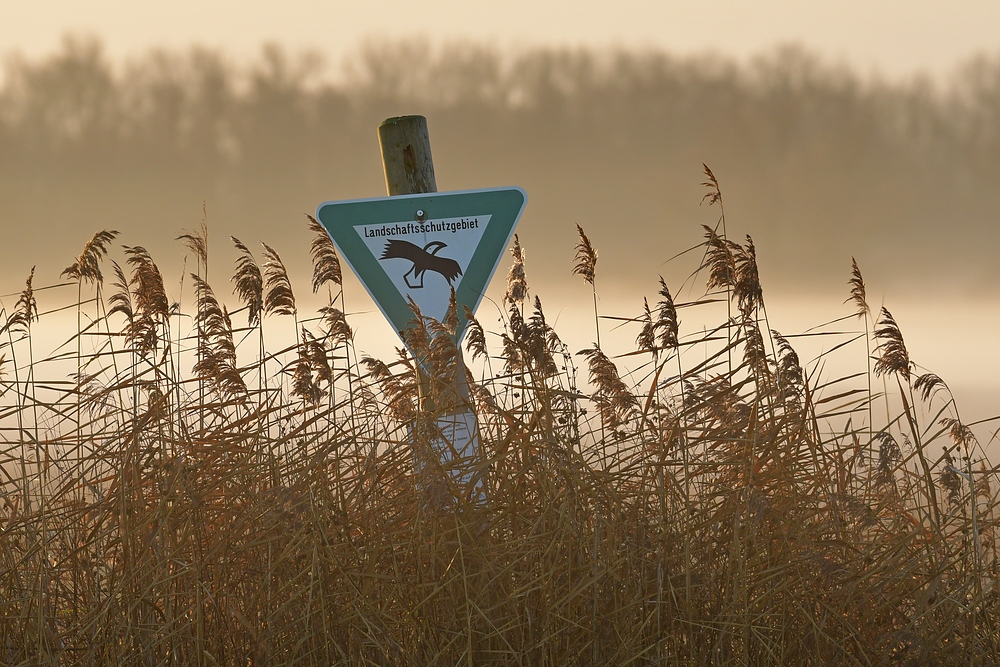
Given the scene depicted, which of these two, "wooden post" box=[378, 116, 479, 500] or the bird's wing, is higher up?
"wooden post" box=[378, 116, 479, 500]

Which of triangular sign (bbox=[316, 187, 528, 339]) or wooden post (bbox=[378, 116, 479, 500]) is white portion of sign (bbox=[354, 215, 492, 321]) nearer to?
triangular sign (bbox=[316, 187, 528, 339])

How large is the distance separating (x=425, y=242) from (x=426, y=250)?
43mm

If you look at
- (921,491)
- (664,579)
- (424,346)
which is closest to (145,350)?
(424,346)

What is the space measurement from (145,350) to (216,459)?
2.52 feet

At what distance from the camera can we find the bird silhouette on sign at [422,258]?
5449 mm

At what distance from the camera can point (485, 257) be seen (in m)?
5.45

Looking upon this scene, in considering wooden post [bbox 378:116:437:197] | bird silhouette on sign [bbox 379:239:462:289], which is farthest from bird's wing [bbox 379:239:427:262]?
wooden post [bbox 378:116:437:197]

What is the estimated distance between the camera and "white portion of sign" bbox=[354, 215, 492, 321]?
17.8ft

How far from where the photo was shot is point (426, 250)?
5.50m

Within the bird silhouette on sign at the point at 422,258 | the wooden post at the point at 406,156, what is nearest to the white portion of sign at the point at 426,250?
the bird silhouette on sign at the point at 422,258

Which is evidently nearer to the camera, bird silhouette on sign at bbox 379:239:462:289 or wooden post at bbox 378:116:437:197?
bird silhouette on sign at bbox 379:239:462:289

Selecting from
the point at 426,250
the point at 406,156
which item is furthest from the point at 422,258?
the point at 406,156

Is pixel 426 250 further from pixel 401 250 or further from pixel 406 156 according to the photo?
pixel 406 156

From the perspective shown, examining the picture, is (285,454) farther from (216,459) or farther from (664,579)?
(664,579)
